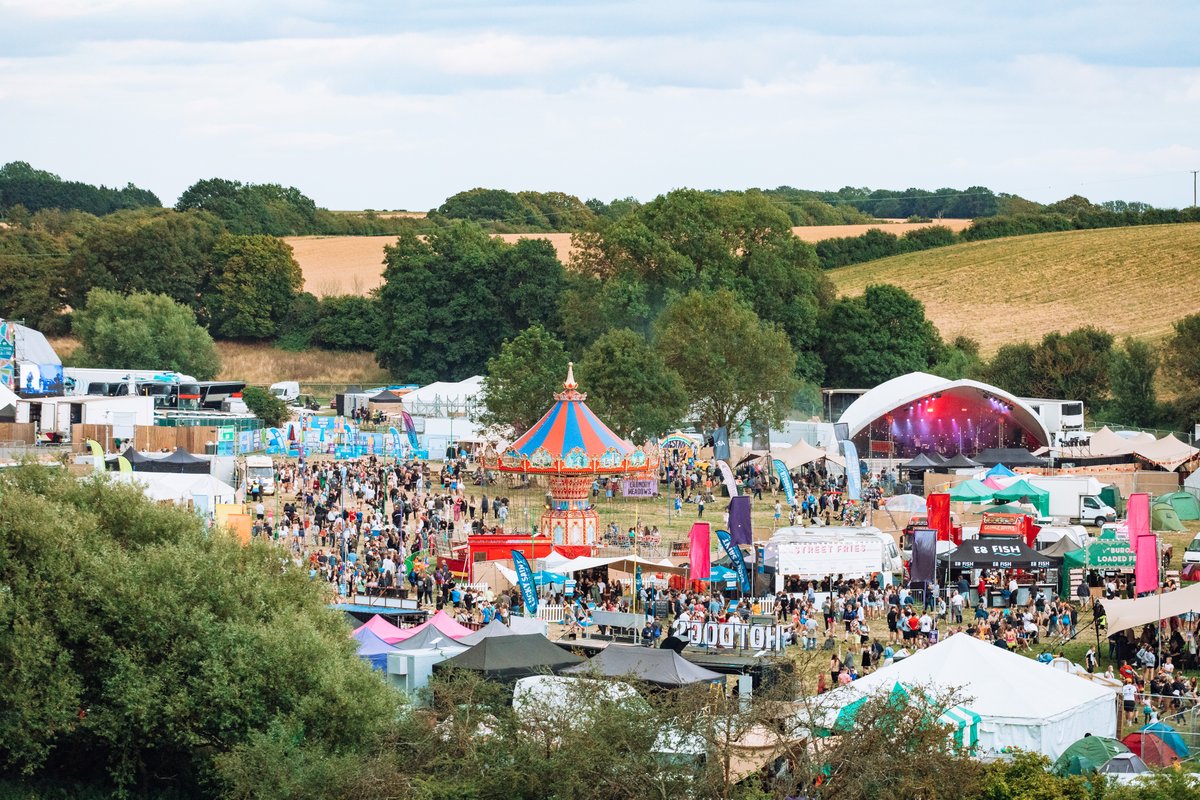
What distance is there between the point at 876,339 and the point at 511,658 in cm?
5433

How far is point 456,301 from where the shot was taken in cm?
8106

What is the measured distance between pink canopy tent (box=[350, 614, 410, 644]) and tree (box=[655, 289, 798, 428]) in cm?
3357

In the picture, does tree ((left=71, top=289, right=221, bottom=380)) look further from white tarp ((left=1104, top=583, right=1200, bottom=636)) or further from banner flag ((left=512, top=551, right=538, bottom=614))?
white tarp ((left=1104, top=583, right=1200, bottom=636))

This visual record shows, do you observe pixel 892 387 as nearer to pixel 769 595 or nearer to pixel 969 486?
pixel 969 486

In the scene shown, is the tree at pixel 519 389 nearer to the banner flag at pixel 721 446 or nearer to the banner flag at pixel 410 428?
the banner flag at pixel 410 428

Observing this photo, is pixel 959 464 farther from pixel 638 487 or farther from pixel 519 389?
pixel 519 389

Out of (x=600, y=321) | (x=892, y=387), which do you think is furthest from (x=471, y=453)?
(x=600, y=321)

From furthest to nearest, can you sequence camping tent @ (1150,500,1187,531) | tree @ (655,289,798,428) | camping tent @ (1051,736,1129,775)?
tree @ (655,289,798,428) → camping tent @ (1150,500,1187,531) → camping tent @ (1051,736,1129,775)

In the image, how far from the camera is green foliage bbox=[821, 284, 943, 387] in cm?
7294

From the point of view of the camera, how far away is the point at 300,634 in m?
18.5

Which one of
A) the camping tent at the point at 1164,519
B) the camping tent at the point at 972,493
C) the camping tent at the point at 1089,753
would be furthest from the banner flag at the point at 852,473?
the camping tent at the point at 1089,753

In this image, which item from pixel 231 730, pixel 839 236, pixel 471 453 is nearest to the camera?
pixel 231 730

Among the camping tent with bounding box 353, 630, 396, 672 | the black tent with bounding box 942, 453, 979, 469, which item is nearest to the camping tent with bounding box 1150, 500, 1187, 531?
the black tent with bounding box 942, 453, 979, 469

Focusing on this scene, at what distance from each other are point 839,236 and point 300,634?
309 ft
